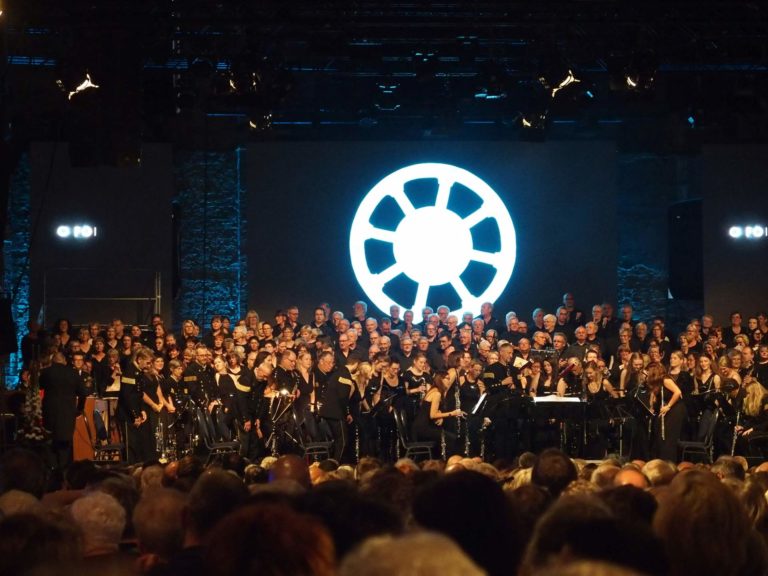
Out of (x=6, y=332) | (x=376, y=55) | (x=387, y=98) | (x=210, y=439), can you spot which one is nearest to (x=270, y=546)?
(x=6, y=332)

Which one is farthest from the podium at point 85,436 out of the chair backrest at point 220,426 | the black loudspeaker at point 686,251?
the black loudspeaker at point 686,251

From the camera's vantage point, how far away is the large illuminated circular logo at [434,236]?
20.5 m

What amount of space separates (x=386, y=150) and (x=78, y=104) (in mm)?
7039

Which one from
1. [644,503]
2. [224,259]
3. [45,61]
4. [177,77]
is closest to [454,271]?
[224,259]

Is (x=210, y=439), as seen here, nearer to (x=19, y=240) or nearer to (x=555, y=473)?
(x=19, y=240)

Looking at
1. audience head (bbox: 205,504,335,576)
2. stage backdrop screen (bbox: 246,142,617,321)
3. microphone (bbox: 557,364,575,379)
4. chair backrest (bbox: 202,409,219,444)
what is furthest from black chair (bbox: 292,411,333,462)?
audience head (bbox: 205,504,335,576)

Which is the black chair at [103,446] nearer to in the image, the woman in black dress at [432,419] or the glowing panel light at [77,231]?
the woman in black dress at [432,419]

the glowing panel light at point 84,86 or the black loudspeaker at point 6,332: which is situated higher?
the glowing panel light at point 84,86

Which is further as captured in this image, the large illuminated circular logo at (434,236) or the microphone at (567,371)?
the large illuminated circular logo at (434,236)

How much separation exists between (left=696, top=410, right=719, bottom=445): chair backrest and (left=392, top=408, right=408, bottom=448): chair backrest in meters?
3.84

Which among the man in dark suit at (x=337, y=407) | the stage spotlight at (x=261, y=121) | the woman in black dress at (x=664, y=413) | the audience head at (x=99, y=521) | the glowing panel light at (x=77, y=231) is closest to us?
the audience head at (x=99, y=521)

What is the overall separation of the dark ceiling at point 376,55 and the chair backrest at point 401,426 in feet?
15.2

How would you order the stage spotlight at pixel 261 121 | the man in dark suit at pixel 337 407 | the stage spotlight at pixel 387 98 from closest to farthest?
the man in dark suit at pixel 337 407 < the stage spotlight at pixel 261 121 < the stage spotlight at pixel 387 98

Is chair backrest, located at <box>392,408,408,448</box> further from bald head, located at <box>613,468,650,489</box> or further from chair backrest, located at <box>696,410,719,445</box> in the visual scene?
bald head, located at <box>613,468,650,489</box>
